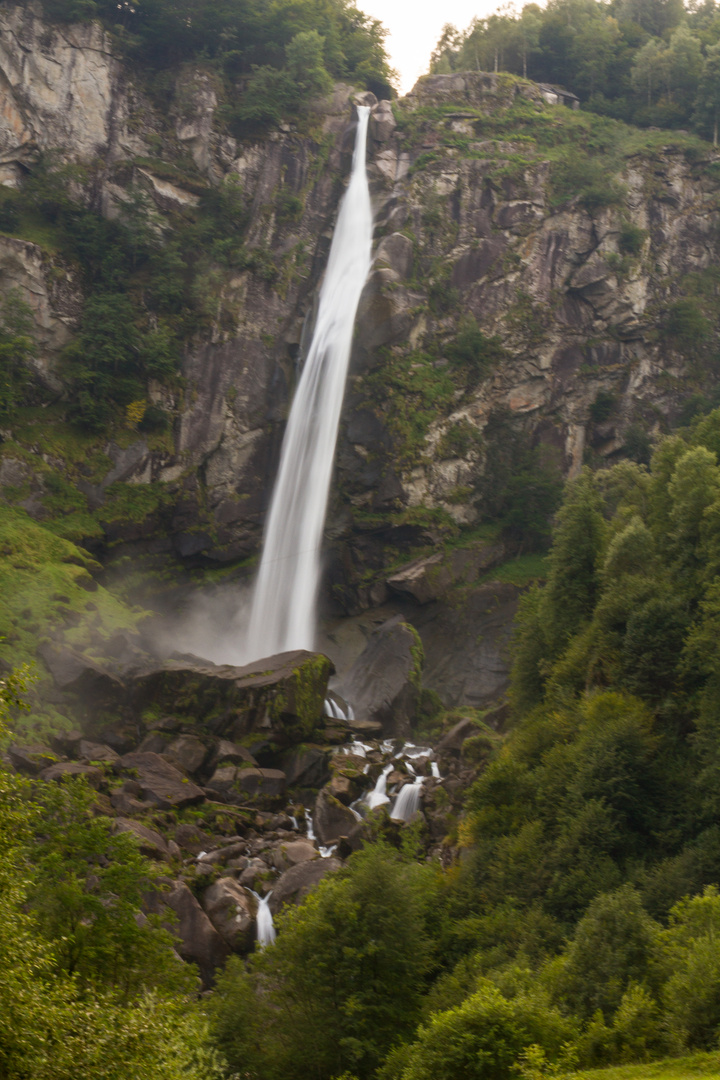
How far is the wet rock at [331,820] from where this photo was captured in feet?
107

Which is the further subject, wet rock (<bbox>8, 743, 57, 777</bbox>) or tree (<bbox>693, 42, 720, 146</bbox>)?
tree (<bbox>693, 42, 720, 146</bbox>)

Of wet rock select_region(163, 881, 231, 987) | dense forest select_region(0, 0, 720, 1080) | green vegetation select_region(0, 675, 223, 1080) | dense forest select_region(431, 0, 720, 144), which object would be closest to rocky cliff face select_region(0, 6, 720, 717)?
dense forest select_region(0, 0, 720, 1080)

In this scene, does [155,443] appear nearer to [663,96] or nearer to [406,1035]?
[406,1035]

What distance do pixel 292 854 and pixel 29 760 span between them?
10673mm

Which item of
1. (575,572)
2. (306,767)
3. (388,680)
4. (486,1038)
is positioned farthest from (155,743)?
(486,1038)

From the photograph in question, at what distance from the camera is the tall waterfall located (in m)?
52.3

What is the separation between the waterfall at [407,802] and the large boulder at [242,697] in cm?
639

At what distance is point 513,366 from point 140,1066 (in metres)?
51.4

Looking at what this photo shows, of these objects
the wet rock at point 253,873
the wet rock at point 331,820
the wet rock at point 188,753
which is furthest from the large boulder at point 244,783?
the wet rock at point 253,873

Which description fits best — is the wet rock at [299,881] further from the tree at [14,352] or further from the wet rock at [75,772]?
the tree at [14,352]

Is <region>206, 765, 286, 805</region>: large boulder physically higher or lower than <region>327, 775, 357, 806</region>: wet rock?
lower

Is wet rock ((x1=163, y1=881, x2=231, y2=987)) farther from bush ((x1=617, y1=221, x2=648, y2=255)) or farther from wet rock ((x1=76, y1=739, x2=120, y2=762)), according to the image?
bush ((x1=617, y1=221, x2=648, y2=255))

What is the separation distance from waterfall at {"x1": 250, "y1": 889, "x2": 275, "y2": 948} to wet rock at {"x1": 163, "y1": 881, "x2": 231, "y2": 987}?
1168mm

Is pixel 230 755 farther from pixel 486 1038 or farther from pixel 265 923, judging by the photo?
pixel 486 1038
